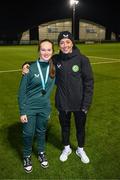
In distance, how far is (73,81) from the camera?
4719mm

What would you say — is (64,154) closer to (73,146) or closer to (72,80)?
(73,146)

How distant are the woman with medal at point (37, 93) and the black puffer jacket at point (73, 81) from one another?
22 centimetres

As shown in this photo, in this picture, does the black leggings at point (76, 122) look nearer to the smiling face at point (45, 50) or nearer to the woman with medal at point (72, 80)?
the woman with medal at point (72, 80)

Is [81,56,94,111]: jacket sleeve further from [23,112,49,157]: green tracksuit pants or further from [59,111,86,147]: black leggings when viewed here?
[23,112,49,157]: green tracksuit pants

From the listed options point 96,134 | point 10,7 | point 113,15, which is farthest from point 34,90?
point 113,15

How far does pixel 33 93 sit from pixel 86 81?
83 centimetres

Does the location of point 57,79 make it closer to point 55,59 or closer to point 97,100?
point 55,59

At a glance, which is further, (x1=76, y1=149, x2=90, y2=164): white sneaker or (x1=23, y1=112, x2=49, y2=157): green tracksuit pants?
(x1=76, y1=149, x2=90, y2=164): white sneaker

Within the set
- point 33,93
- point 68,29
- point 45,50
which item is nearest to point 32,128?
point 33,93

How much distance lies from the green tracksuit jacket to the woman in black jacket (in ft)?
0.84

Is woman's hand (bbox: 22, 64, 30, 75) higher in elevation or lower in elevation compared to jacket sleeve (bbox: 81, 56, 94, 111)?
higher

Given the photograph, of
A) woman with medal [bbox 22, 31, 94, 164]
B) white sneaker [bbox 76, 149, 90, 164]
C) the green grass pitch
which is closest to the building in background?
the green grass pitch

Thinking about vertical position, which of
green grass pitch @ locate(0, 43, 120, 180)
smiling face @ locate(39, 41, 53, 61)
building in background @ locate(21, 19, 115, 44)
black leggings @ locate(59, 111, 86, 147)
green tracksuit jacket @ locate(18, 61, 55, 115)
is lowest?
green grass pitch @ locate(0, 43, 120, 180)

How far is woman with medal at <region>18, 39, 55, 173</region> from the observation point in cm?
443
